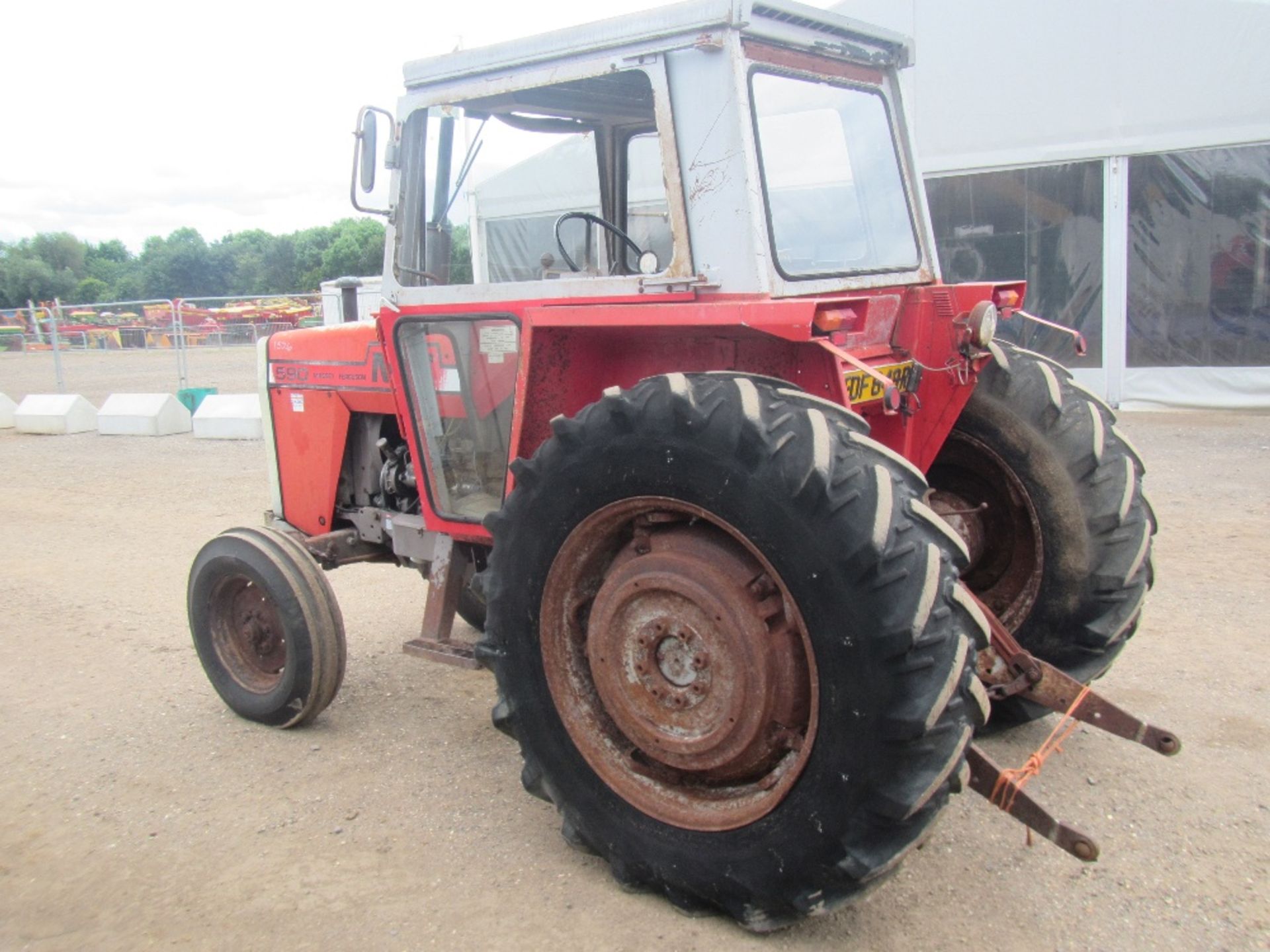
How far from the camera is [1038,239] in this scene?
1223 centimetres

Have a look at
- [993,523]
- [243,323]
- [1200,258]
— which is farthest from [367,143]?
[243,323]

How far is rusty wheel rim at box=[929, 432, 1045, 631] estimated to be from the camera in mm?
3854

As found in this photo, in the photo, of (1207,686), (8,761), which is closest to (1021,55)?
(1207,686)

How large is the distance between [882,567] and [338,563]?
9.52 ft

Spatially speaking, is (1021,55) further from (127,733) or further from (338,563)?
(127,733)

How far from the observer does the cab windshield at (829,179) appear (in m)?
3.32

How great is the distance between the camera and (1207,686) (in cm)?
438

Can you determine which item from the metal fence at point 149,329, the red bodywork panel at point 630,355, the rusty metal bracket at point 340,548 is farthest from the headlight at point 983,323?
the metal fence at point 149,329

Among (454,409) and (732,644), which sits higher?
(454,409)

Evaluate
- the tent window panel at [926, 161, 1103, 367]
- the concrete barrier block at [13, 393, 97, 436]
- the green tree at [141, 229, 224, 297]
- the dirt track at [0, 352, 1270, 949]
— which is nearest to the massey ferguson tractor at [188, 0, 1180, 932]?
the dirt track at [0, 352, 1270, 949]

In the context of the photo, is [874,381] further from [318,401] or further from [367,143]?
[318,401]

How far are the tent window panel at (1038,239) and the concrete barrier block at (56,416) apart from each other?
11241mm

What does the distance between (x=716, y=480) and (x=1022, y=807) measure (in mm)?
1192

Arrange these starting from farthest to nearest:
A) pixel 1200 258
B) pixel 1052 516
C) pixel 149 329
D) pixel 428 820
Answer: pixel 149 329 → pixel 1200 258 → pixel 1052 516 → pixel 428 820
